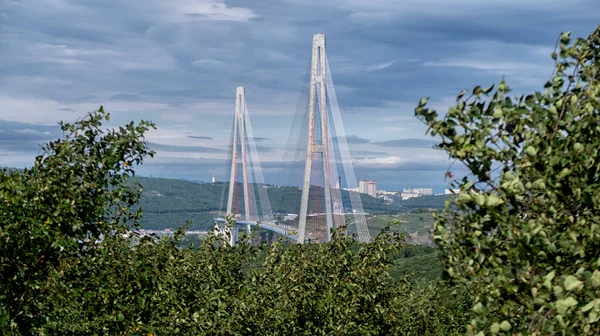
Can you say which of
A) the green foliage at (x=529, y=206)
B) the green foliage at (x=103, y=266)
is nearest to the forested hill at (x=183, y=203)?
the green foliage at (x=103, y=266)

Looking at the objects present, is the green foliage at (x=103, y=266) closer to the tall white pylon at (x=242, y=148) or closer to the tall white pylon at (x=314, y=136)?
the tall white pylon at (x=314, y=136)

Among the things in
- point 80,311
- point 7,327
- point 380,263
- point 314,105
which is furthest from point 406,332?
point 314,105

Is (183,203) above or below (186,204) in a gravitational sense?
above

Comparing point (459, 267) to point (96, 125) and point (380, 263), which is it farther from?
point (380, 263)

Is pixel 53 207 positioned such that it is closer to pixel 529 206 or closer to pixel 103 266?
pixel 103 266

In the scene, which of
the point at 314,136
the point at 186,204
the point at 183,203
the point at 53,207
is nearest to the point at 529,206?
the point at 53,207

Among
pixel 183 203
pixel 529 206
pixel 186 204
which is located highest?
pixel 529 206

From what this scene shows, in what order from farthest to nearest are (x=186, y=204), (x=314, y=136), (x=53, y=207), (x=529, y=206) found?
(x=186, y=204)
(x=314, y=136)
(x=53, y=207)
(x=529, y=206)

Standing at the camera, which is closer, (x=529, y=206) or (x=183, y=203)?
(x=529, y=206)
